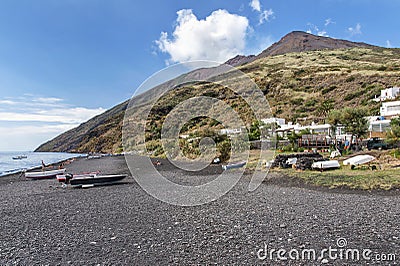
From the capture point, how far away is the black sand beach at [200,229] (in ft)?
18.3

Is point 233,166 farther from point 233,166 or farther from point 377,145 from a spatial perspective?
point 377,145

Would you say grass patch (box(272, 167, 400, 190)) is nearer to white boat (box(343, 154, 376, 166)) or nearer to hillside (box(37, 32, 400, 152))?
white boat (box(343, 154, 376, 166))

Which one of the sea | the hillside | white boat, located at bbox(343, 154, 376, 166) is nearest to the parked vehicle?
white boat, located at bbox(343, 154, 376, 166)

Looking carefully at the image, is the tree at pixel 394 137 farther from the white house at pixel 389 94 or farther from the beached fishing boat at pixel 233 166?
the white house at pixel 389 94

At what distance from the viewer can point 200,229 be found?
23.6 feet

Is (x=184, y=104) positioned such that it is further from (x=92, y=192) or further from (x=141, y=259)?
(x=141, y=259)

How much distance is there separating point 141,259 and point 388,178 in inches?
443

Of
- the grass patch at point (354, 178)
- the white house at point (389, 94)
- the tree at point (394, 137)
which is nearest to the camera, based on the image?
the grass patch at point (354, 178)

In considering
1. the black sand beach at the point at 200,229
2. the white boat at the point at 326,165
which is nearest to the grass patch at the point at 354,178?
the white boat at the point at 326,165

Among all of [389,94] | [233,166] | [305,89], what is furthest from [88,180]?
[305,89]

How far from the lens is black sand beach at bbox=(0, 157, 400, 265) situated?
18.3ft

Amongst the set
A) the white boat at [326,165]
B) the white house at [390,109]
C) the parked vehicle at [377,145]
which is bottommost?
the white boat at [326,165]

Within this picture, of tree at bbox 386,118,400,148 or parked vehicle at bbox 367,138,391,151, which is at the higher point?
tree at bbox 386,118,400,148

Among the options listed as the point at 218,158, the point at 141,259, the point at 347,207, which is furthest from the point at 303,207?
the point at 218,158
